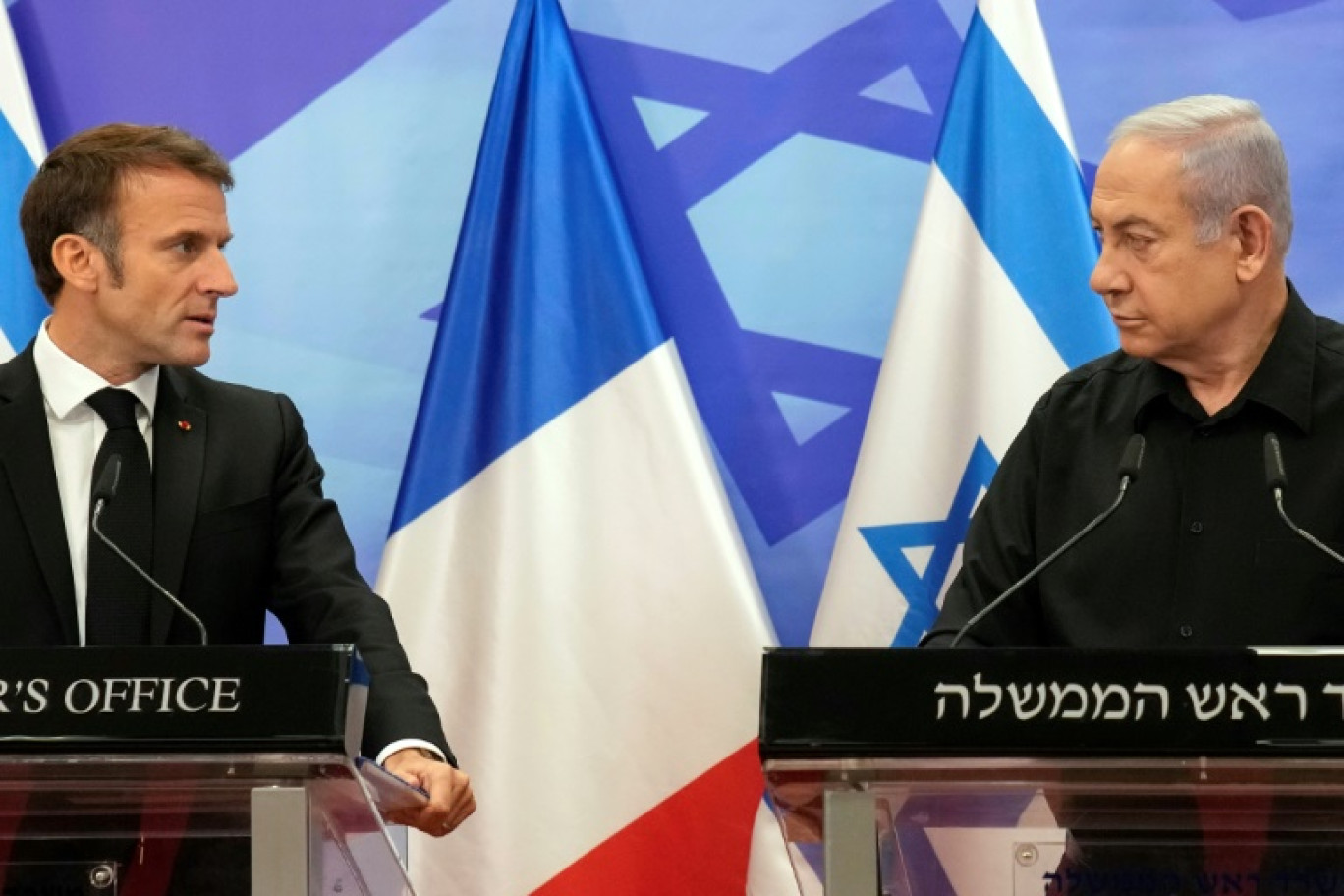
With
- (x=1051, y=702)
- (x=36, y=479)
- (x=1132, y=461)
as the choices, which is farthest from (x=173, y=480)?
(x=1051, y=702)

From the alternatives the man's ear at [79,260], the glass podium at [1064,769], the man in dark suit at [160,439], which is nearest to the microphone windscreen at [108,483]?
the man in dark suit at [160,439]

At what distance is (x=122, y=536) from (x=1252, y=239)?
160cm

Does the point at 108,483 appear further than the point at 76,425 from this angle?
No

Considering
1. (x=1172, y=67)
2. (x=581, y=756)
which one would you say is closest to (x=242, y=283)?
(x=581, y=756)

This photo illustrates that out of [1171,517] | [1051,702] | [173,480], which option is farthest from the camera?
[173,480]

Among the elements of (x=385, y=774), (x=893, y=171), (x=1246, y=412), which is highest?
(x=893, y=171)

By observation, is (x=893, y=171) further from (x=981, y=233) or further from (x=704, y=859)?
(x=704, y=859)

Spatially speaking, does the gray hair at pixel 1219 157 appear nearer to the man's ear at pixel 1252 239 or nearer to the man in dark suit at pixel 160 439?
the man's ear at pixel 1252 239

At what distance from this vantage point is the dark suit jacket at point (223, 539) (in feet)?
8.77

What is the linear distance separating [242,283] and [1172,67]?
5.88ft

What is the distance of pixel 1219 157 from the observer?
2.72 m

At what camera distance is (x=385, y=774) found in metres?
1.99

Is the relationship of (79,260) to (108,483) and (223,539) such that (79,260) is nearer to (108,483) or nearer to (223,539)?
(223,539)

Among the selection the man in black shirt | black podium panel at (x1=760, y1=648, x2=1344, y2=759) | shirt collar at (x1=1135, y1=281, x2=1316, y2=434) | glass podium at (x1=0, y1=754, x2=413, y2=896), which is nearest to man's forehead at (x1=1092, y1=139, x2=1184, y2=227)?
the man in black shirt
